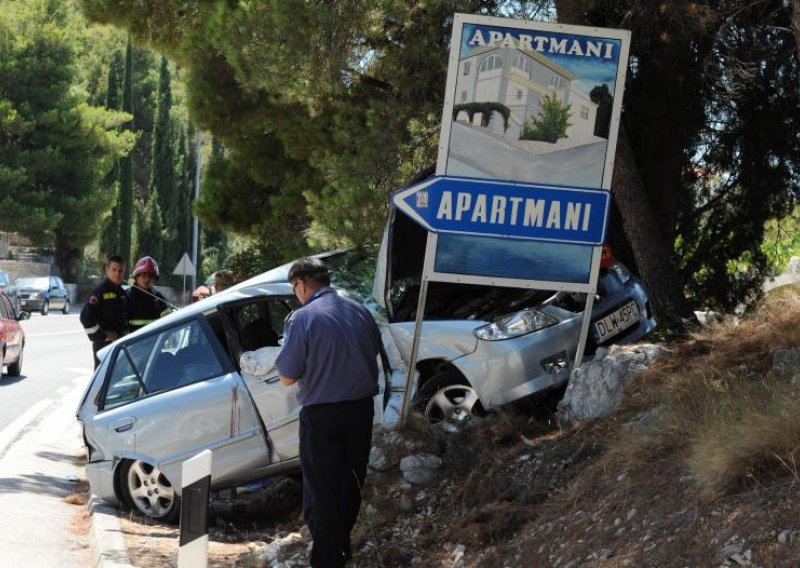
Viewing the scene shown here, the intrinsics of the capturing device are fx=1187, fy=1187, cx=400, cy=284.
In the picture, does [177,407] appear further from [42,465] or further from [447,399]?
[42,465]

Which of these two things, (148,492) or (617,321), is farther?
(617,321)

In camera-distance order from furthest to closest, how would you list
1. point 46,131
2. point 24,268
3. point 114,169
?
A: point 114,169, point 24,268, point 46,131

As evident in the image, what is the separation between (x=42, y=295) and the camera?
151 feet

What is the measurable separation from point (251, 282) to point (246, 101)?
6038 millimetres

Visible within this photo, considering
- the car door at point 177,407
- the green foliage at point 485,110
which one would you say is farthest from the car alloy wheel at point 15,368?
the green foliage at point 485,110

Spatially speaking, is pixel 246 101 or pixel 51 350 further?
pixel 51 350

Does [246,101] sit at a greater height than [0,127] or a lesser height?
greater

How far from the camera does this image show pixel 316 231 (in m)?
11.8

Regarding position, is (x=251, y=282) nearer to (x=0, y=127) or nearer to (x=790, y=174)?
(x=790, y=174)

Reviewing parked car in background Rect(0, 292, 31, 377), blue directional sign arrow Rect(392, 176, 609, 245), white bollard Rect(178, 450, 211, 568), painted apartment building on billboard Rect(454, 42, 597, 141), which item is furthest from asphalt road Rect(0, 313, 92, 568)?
painted apartment building on billboard Rect(454, 42, 597, 141)

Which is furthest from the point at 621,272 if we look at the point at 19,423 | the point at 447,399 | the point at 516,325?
the point at 19,423

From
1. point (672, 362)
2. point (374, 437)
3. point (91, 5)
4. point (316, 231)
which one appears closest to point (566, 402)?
point (672, 362)

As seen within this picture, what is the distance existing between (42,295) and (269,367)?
40.0 meters

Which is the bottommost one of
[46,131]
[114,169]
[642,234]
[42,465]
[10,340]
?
[114,169]
